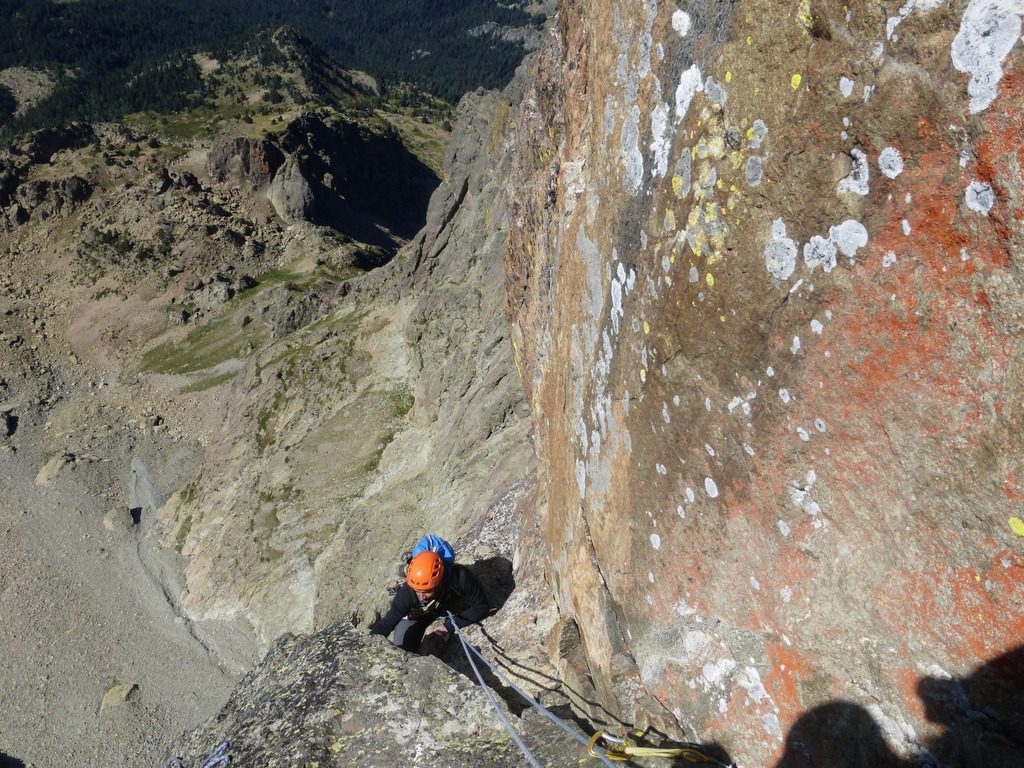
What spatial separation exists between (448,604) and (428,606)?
576 millimetres

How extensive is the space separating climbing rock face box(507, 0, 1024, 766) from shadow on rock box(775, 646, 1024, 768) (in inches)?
0.6

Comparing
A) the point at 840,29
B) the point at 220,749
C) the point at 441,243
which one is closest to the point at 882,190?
the point at 840,29

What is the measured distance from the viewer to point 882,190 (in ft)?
14.0

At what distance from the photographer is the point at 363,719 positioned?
739 cm

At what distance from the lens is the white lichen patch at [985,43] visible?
3.46 metres

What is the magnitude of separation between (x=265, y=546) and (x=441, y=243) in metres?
20.7

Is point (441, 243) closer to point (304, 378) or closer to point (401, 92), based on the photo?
point (304, 378)

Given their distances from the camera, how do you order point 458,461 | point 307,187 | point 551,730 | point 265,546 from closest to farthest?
point 551,730 → point 458,461 → point 265,546 → point 307,187

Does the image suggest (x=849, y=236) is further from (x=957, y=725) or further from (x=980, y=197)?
(x=957, y=725)

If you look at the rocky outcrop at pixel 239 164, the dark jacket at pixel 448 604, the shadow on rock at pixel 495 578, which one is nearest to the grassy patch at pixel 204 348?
the rocky outcrop at pixel 239 164

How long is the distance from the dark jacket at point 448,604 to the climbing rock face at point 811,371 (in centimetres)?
396

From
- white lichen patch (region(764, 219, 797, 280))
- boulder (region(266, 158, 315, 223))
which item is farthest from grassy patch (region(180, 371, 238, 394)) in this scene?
white lichen patch (region(764, 219, 797, 280))

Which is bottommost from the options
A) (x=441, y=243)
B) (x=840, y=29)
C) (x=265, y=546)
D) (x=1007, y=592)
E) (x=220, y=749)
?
(x=265, y=546)

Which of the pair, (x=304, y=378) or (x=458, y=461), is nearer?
(x=458, y=461)
